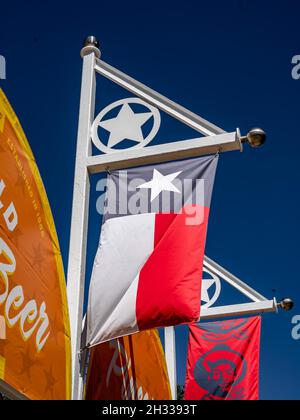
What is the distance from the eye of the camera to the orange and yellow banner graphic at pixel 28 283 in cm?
447

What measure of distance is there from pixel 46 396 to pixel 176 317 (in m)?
1.19

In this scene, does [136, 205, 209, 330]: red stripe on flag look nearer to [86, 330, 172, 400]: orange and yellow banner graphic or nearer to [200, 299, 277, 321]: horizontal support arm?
[86, 330, 172, 400]: orange and yellow banner graphic

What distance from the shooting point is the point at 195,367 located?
870cm

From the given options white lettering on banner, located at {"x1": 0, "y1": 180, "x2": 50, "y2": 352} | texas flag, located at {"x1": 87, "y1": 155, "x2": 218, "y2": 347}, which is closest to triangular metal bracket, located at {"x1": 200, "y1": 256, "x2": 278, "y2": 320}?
texas flag, located at {"x1": 87, "y1": 155, "x2": 218, "y2": 347}

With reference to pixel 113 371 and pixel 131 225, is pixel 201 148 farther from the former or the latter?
pixel 113 371

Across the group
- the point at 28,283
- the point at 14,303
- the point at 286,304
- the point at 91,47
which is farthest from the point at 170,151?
the point at 286,304

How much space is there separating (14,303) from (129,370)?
3242mm

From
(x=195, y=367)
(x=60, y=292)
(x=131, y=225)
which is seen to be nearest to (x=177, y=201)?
(x=131, y=225)

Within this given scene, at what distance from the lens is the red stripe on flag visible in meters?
5.25

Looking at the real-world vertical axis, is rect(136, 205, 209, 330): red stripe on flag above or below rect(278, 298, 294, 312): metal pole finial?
below

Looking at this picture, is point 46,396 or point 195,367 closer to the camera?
point 46,396

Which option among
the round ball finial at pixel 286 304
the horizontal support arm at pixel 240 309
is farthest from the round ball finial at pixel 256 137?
the round ball finial at pixel 286 304

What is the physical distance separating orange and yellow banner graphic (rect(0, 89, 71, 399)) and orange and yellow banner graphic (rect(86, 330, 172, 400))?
1.32 m
